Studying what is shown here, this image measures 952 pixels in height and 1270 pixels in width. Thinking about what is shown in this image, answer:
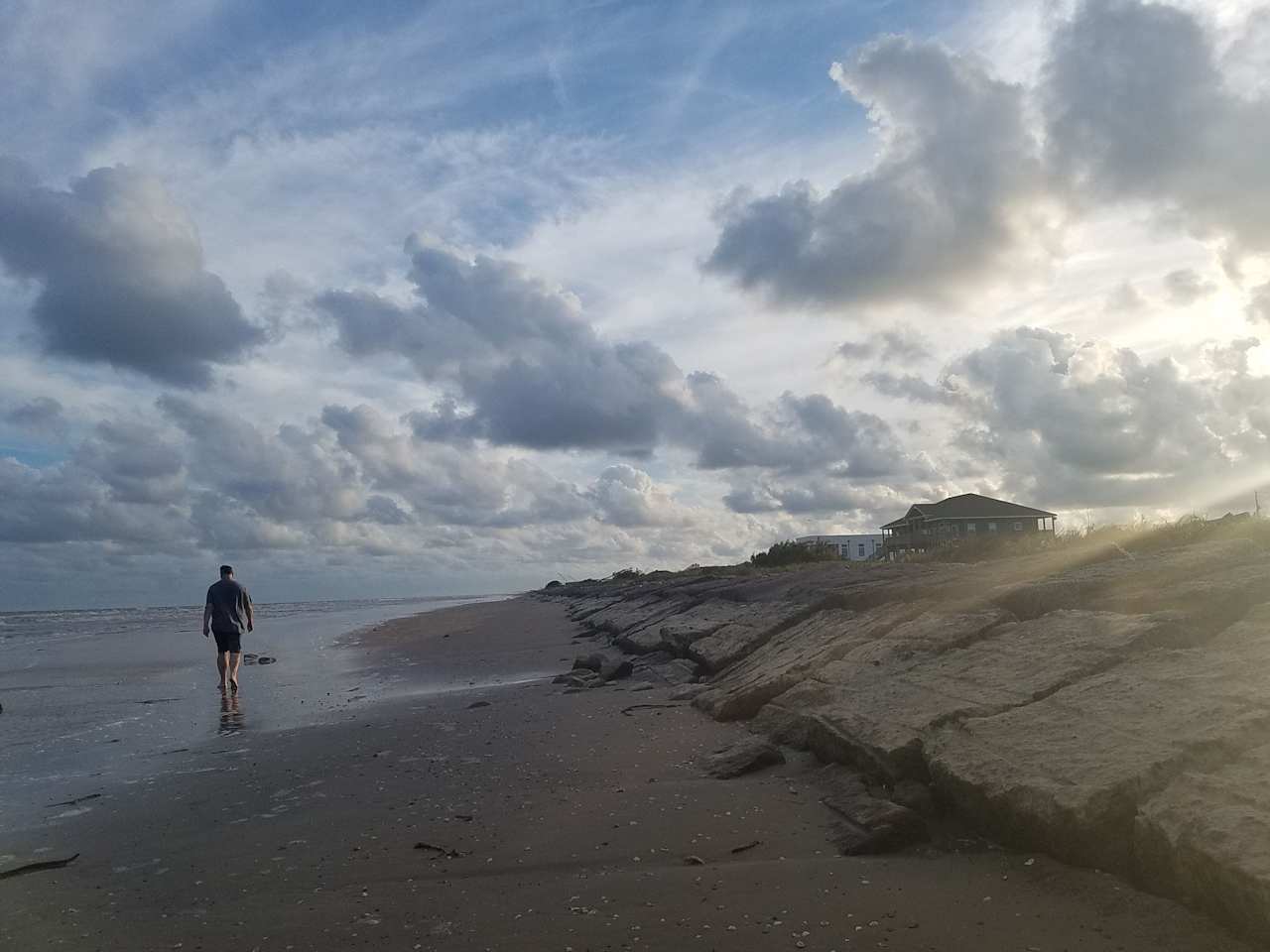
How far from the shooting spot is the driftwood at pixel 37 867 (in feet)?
14.5

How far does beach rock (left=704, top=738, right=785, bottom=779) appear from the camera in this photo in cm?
544

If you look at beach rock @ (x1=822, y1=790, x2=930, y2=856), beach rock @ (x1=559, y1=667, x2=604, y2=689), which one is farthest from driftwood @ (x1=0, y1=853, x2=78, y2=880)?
beach rock @ (x1=559, y1=667, x2=604, y2=689)

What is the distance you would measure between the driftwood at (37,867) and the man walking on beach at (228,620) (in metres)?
8.10

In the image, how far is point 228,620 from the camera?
13.3 m

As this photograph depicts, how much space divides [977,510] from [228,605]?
45.9m

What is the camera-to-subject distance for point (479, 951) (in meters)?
3.26

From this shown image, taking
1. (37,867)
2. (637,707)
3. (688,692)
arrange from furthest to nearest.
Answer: (688,692) < (637,707) < (37,867)

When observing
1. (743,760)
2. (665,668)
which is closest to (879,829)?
(743,760)

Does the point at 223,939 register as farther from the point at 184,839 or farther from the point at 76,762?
the point at 76,762

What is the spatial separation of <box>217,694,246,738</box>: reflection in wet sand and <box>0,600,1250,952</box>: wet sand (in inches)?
84.2

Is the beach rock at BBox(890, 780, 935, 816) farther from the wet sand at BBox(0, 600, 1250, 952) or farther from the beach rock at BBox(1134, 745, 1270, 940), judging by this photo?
the beach rock at BBox(1134, 745, 1270, 940)

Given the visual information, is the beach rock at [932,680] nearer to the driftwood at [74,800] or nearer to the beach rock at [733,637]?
the beach rock at [733,637]

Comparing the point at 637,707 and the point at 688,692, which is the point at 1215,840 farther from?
the point at 688,692

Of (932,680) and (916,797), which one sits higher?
(932,680)
